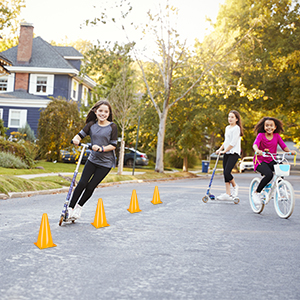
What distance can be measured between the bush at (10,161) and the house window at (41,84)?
1806 cm

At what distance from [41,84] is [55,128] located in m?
10.3

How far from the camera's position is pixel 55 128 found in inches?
1104

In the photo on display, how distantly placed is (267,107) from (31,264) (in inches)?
1063

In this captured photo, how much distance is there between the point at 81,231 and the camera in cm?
677

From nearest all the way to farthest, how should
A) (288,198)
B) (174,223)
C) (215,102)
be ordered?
1. (174,223)
2. (288,198)
3. (215,102)

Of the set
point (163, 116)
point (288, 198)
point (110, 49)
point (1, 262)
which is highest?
point (110, 49)

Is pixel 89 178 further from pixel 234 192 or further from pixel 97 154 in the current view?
pixel 234 192

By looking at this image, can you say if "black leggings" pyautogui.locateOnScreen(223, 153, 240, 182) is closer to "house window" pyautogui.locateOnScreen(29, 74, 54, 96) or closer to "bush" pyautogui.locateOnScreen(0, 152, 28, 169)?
"bush" pyautogui.locateOnScreen(0, 152, 28, 169)

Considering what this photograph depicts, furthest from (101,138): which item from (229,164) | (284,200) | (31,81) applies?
(31,81)

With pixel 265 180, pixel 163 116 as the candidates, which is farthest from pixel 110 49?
pixel 265 180

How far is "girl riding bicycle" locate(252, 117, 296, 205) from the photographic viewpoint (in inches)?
355

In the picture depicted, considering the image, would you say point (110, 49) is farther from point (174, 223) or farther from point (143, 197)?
point (174, 223)

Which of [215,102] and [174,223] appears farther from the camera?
[215,102]

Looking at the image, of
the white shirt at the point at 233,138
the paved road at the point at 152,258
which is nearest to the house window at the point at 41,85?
the white shirt at the point at 233,138
